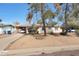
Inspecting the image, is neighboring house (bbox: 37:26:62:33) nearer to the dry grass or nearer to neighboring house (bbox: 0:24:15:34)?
the dry grass

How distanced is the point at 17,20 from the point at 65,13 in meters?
0.76

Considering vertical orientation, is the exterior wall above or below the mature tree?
below

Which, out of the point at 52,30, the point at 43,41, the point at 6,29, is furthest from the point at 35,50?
the point at 6,29

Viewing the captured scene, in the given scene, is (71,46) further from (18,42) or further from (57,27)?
(18,42)

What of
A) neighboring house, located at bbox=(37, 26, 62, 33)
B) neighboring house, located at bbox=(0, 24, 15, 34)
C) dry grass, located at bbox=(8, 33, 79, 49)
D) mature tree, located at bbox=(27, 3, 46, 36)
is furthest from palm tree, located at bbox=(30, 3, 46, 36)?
neighboring house, located at bbox=(0, 24, 15, 34)

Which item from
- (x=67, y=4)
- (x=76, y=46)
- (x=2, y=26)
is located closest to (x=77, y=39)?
(x=76, y=46)

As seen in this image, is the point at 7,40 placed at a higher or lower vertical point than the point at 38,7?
lower

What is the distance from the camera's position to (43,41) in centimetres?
700

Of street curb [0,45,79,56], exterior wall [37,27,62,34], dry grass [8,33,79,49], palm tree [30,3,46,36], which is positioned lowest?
street curb [0,45,79,56]

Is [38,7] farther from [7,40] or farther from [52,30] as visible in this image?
[7,40]

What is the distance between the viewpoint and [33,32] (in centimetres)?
703

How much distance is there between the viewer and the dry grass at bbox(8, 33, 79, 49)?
6.96 metres

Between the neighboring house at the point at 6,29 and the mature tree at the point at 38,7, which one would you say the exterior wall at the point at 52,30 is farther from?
the neighboring house at the point at 6,29

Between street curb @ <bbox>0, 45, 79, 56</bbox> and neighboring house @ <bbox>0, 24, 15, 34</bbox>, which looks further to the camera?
neighboring house @ <bbox>0, 24, 15, 34</bbox>
